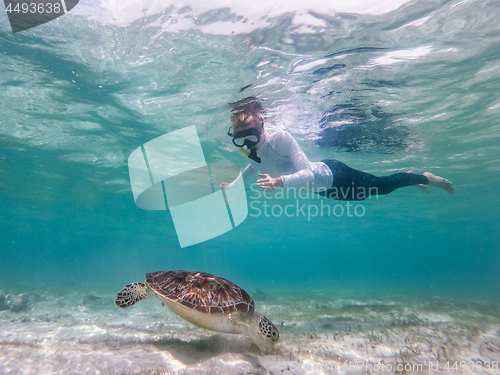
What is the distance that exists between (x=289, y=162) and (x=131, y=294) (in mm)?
5144

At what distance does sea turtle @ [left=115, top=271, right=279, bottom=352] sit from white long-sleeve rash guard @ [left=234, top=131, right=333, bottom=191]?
2669 mm

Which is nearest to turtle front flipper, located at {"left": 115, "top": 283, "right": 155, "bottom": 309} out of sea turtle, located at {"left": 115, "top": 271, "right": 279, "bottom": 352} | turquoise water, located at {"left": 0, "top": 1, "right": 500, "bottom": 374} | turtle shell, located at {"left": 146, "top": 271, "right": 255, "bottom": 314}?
sea turtle, located at {"left": 115, "top": 271, "right": 279, "bottom": 352}

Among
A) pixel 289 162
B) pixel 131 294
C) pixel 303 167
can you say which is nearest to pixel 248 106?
pixel 289 162

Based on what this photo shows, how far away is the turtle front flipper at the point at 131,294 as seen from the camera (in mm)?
4531

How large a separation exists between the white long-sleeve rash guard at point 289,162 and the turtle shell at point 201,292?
2.62 metres

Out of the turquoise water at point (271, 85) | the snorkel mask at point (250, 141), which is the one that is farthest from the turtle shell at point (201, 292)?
the turquoise water at point (271, 85)

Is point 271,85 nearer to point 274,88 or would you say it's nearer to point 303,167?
point 274,88

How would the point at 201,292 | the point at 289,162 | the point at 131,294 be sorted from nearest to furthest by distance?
the point at 201,292 → the point at 131,294 → the point at 289,162

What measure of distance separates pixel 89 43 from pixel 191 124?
522 centimetres

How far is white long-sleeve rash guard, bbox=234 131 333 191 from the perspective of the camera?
17.9 feet

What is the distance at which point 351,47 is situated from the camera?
22.8 feet

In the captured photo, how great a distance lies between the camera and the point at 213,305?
3979 millimetres

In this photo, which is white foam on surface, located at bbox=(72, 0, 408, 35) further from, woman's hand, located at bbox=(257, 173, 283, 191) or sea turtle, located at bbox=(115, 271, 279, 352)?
sea turtle, located at bbox=(115, 271, 279, 352)

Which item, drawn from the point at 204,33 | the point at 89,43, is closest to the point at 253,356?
the point at 204,33
